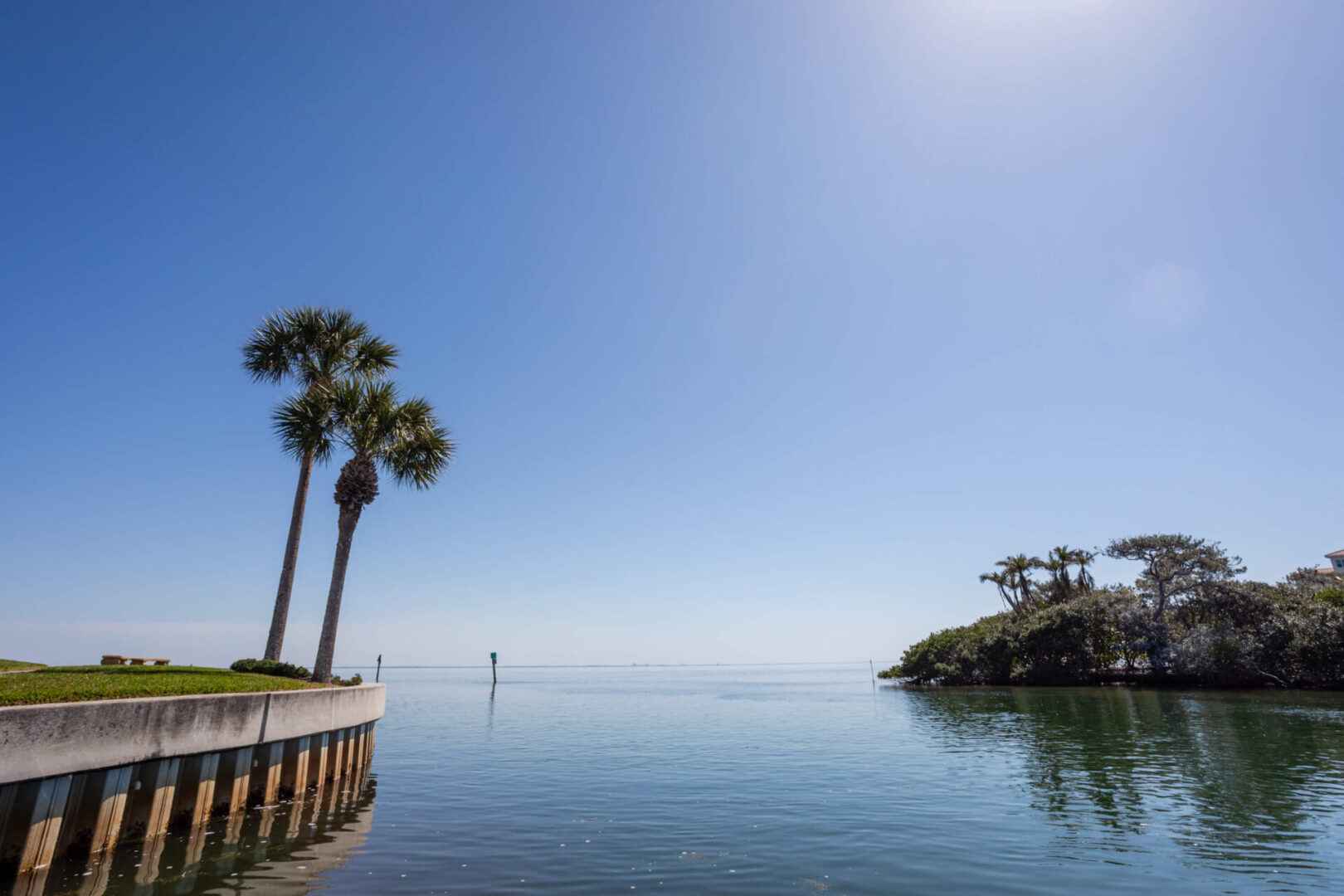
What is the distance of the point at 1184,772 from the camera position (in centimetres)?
1794

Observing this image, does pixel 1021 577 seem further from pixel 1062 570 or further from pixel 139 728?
pixel 139 728

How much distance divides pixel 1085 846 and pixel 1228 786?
26.3 feet

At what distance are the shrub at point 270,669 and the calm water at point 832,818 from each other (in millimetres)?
3966

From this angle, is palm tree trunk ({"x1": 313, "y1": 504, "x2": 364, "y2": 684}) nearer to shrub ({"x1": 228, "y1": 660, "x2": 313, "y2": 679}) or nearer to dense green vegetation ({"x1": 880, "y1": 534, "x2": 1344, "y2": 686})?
shrub ({"x1": 228, "y1": 660, "x2": 313, "y2": 679})

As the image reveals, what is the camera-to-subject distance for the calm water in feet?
31.8

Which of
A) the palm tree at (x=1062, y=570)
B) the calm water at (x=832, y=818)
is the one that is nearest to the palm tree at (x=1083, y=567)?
the palm tree at (x=1062, y=570)

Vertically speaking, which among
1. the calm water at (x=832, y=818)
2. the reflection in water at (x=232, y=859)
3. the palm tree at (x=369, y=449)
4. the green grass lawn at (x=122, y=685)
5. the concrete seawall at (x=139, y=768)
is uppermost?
the palm tree at (x=369, y=449)

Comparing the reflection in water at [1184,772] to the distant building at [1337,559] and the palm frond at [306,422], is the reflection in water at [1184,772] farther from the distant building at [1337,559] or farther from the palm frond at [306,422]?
the distant building at [1337,559]

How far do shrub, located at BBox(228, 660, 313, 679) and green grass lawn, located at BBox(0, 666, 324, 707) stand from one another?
1.87 ft

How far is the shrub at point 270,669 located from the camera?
19.0 m

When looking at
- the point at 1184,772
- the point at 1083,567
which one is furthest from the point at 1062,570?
the point at 1184,772

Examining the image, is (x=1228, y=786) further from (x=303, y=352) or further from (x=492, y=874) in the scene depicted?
(x=303, y=352)

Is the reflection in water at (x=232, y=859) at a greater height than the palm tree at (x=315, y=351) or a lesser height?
lesser

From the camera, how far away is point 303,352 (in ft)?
91.8
